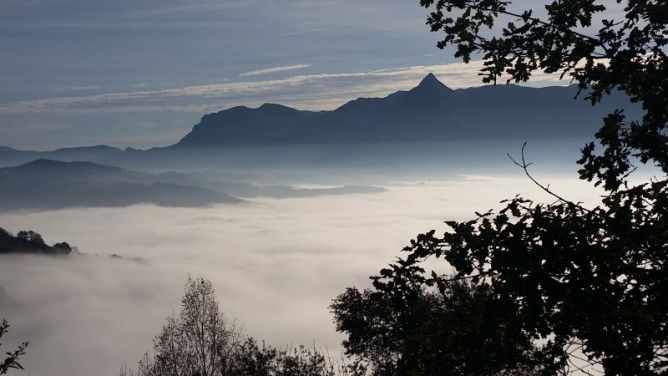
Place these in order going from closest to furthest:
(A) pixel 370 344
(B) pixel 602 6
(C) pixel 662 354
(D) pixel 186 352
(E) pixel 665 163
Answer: (C) pixel 662 354 < (E) pixel 665 163 < (B) pixel 602 6 < (A) pixel 370 344 < (D) pixel 186 352

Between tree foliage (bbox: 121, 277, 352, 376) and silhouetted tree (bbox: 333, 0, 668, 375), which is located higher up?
silhouetted tree (bbox: 333, 0, 668, 375)

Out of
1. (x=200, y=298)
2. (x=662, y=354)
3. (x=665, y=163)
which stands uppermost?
(x=665, y=163)

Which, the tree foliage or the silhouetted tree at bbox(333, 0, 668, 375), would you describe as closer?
the silhouetted tree at bbox(333, 0, 668, 375)

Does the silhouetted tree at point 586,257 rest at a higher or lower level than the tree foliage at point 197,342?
higher

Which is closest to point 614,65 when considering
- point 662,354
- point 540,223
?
point 540,223

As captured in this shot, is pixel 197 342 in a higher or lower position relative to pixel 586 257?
lower

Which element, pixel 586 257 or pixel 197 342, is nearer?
pixel 586 257

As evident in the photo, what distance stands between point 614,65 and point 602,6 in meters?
1.08

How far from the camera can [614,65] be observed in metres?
10.1

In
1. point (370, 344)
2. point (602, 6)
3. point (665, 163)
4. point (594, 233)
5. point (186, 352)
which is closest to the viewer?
point (594, 233)

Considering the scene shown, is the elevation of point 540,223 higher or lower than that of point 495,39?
lower

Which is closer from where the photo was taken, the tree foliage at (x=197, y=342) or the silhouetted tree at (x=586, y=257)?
the silhouetted tree at (x=586, y=257)

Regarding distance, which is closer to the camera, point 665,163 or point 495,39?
point 665,163

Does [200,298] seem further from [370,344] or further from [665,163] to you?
[665,163]
